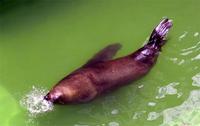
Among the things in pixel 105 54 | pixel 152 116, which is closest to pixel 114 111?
pixel 152 116

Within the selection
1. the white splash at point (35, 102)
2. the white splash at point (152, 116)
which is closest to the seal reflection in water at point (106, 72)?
the white splash at point (35, 102)

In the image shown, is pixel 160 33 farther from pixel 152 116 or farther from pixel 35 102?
pixel 35 102

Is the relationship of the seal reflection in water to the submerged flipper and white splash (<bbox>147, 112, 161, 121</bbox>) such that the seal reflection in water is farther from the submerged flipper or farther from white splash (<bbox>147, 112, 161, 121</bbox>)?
white splash (<bbox>147, 112, 161, 121</bbox>)

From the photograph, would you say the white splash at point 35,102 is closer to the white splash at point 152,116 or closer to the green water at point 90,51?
the green water at point 90,51

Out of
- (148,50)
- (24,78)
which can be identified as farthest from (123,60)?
(24,78)

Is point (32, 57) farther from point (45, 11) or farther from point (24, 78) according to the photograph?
point (45, 11)
